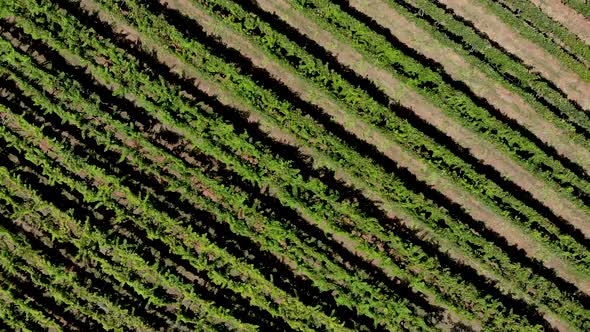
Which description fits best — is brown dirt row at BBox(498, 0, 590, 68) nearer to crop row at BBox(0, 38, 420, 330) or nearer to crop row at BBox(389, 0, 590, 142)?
crop row at BBox(389, 0, 590, 142)

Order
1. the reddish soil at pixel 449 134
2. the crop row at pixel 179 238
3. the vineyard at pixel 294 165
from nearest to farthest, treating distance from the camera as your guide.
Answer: the crop row at pixel 179 238
the vineyard at pixel 294 165
the reddish soil at pixel 449 134

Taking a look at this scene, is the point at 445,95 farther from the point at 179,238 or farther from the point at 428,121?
the point at 179,238

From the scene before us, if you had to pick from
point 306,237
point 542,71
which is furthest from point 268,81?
point 542,71

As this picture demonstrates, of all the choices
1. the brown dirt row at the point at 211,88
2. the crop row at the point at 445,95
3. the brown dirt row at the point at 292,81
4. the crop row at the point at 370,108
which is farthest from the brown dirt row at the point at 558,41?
the brown dirt row at the point at 211,88

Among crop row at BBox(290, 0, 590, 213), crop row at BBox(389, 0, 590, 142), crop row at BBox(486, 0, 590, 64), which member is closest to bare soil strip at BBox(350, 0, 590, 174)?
crop row at BBox(389, 0, 590, 142)

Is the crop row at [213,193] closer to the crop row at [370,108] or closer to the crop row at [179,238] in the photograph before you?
the crop row at [179,238]
